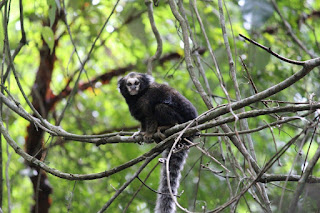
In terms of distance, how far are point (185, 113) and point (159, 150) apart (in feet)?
4.90

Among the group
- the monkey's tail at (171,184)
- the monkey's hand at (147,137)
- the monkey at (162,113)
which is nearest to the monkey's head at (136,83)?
the monkey at (162,113)

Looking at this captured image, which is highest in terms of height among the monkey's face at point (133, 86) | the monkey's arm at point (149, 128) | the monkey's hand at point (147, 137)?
the monkey's face at point (133, 86)

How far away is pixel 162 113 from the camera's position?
5.31 meters

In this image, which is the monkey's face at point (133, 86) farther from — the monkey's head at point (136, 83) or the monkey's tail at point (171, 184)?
the monkey's tail at point (171, 184)

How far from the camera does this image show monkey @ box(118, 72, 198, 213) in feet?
16.9

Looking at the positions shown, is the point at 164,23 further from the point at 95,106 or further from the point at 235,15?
the point at 95,106

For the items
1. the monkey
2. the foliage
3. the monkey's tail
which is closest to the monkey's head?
the monkey

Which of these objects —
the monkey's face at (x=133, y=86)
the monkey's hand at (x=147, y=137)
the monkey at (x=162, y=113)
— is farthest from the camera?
the monkey's face at (x=133, y=86)

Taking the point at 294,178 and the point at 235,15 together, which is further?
the point at 235,15

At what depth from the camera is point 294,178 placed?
3.54m

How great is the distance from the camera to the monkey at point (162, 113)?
516cm

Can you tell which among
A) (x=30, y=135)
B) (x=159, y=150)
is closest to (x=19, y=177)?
(x=30, y=135)

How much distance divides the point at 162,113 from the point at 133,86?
80cm

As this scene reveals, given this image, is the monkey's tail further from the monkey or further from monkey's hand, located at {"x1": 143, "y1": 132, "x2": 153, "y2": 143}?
monkey's hand, located at {"x1": 143, "y1": 132, "x2": 153, "y2": 143}
